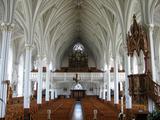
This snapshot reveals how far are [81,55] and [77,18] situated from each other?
11.4 metres

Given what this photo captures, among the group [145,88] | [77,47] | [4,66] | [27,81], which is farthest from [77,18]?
[145,88]

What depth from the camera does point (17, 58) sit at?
31906 mm

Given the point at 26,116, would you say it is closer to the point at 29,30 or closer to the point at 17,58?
the point at 29,30

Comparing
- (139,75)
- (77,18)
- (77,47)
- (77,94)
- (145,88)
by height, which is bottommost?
(77,94)

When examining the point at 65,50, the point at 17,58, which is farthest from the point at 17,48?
the point at 65,50

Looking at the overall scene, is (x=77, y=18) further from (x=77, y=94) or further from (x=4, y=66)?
(x=4, y=66)

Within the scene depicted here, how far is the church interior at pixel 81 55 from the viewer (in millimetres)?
10578

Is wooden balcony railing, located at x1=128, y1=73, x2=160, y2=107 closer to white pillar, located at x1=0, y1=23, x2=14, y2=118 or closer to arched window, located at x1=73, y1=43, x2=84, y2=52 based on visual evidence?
white pillar, located at x1=0, y1=23, x2=14, y2=118

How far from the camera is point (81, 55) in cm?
3988

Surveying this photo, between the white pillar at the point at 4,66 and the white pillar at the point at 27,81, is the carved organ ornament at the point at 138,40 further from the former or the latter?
the white pillar at the point at 27,81

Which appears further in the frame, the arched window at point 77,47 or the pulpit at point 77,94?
the arched window at point 77,47

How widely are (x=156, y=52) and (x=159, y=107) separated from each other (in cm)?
1750

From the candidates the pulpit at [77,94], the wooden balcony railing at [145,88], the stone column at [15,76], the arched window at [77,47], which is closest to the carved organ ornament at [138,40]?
the wooden balcony railing at [145,88]

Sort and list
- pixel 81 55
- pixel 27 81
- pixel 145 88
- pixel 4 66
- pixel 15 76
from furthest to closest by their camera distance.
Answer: pixel 81 55 → pixel 15 76 → pixel 27 81 → pixel 4 66 → pixel 145 88
